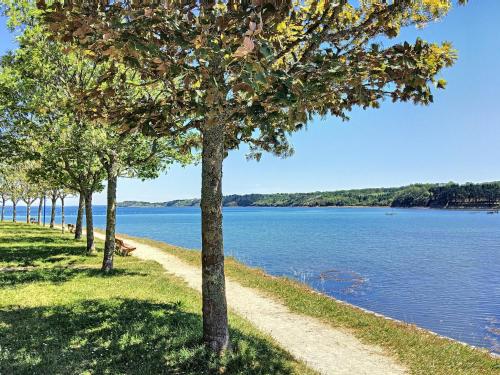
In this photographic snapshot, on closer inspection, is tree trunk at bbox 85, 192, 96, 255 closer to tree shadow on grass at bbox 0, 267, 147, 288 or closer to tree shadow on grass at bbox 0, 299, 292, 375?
tree shadow on grass at bbox 0, 267, 147, 288

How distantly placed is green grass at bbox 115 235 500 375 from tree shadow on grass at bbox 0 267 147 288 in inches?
312

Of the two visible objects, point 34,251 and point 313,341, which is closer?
point 313,341

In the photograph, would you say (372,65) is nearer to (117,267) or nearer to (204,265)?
(204,265)

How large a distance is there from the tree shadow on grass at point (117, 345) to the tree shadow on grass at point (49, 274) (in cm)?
583

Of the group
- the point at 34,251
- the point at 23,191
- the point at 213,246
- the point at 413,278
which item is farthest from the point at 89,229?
the point at 23,191

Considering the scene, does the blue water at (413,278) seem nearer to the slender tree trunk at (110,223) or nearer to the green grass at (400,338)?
the green grass at (400,338)

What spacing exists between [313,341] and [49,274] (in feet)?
46.4

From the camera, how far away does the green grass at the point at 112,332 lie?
851 centimetres

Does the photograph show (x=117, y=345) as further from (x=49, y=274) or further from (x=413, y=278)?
(x=413, y=278)

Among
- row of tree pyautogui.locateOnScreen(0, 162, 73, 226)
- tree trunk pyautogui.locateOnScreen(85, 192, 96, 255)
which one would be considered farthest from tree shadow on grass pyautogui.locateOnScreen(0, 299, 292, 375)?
row of tree pyautogui.locateOnScreen(0, 162, 73, 226)

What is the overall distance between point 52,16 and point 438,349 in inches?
496

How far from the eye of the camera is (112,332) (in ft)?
35.1

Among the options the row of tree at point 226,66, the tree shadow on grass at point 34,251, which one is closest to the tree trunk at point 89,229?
the tree shadow on grass at point 34,251

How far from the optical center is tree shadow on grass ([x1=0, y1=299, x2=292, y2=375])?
8.39 m
